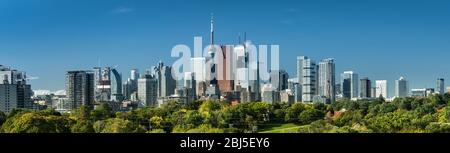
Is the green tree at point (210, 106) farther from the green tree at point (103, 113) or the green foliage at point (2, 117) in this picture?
the green foliage at point (2, 117)

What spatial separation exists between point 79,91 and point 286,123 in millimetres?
6651

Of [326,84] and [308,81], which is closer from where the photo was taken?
[326,84]

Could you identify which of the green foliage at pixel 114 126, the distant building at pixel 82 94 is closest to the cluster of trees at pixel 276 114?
the green foliage at pixel 114 126

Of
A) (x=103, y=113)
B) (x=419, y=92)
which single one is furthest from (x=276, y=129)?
(x=419, y=92)

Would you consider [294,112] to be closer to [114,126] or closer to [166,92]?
[166,92]

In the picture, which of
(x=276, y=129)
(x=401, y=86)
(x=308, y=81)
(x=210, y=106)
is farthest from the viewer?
(x=210, y=106)

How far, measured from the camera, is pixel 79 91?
1574 cm

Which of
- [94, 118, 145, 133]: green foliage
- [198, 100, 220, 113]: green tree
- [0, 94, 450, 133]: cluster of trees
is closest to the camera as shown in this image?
[94, 118, 145, 133]: green foliage

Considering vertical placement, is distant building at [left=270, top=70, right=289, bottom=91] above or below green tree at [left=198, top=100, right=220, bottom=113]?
above

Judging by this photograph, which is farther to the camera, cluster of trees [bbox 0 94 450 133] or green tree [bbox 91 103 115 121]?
green tree [bbox 91 103 115 121]

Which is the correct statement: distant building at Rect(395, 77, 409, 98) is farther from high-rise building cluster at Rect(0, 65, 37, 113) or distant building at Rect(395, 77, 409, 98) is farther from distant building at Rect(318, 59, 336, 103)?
high-rise building cluster at Rect(0, 65, 37, 113)

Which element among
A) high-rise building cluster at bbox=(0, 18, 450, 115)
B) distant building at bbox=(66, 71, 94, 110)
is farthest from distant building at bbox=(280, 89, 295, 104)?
distant building at bbox=(66, 71, 94, 110)
